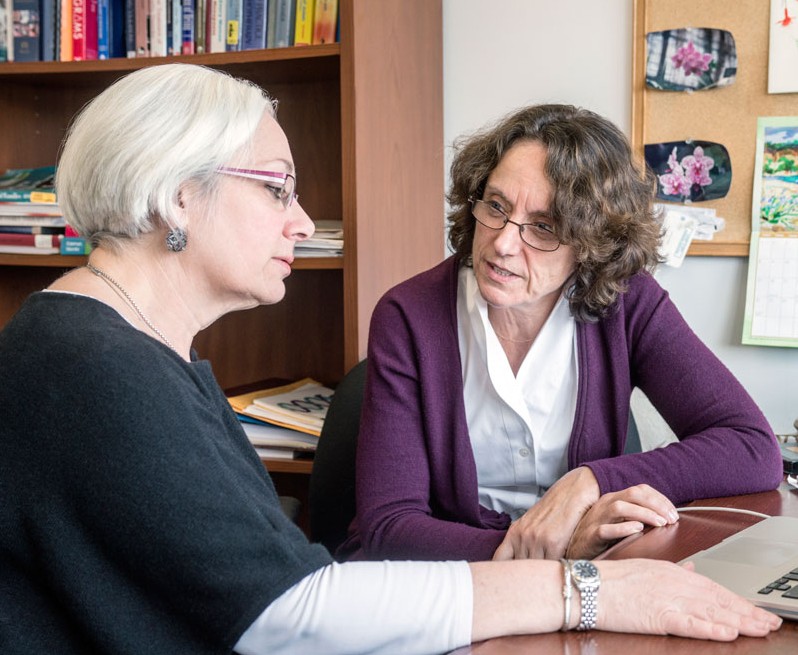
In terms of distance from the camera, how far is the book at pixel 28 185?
236 cm

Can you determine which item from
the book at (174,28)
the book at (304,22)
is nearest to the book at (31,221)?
the book at (174,28)

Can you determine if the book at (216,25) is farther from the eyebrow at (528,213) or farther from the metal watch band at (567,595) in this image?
the metal watch band at (567,595)

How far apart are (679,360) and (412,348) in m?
0.44

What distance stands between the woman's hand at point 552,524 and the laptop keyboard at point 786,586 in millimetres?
354

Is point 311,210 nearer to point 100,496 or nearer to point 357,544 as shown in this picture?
point 357,544

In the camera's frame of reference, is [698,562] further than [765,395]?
No

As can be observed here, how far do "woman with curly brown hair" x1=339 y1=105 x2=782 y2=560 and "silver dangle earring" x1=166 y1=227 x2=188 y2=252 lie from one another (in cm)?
51

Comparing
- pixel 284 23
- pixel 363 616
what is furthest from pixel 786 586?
pixel 284 23

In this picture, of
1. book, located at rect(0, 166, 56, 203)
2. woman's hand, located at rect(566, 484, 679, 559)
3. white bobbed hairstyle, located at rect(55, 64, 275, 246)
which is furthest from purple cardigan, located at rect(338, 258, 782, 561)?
book, located at rect(0, 166, 56, 203)

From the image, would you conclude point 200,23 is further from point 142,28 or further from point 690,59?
point 690,59

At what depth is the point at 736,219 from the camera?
2.22 metres

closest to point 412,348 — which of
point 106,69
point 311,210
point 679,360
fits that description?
point 679,360

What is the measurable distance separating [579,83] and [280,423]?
1.07m

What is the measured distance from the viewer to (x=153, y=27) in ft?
7.38
